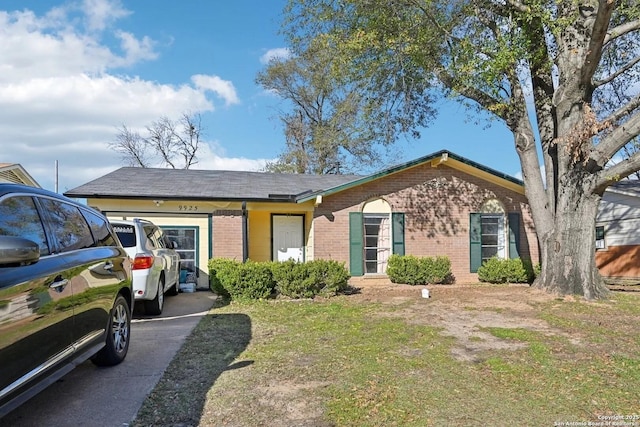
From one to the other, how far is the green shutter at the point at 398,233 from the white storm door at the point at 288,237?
2917mm

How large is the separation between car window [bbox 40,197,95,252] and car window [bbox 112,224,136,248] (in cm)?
321

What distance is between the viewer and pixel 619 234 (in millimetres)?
16078

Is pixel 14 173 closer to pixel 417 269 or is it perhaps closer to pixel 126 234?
pixel 126 234

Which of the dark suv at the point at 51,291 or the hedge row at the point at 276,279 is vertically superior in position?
the dark suv at the point at 51,291

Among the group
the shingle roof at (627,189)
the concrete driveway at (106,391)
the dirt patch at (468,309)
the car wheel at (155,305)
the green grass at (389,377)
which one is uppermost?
the shingle roof at (627,189)

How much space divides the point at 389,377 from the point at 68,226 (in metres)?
3.48

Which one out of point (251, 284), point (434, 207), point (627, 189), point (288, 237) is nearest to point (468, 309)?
point (251, 284)

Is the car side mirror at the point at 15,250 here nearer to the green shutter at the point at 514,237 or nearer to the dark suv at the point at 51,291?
the dark suv at the point at 51,291

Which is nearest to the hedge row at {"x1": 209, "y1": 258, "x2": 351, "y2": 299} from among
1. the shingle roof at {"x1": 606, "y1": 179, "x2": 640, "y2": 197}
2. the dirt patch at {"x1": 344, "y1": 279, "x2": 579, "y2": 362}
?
the dirt patch at {"x1": 344, "y1": 279, "x2": 579, "y2": 362}

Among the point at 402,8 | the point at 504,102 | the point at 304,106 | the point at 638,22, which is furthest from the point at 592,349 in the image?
the point at 304,106

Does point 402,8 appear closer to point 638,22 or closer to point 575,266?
point 638,22

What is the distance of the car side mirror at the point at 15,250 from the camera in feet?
8.32

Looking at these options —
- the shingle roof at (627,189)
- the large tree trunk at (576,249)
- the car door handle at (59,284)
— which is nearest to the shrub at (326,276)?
the large tree trunk at (576,249)

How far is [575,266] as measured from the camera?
10586mm
